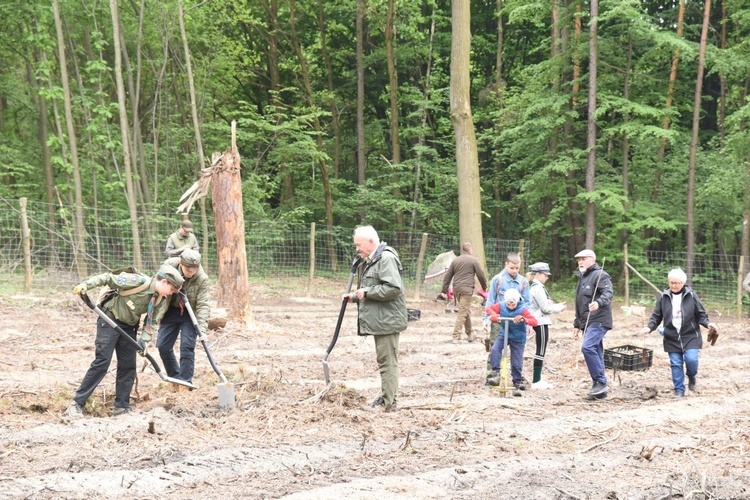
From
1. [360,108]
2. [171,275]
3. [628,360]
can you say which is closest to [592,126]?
[360,108]

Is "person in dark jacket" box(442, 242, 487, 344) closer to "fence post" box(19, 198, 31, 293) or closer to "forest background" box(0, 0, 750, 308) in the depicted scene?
"forest background" box(0, 0, 750, 308)

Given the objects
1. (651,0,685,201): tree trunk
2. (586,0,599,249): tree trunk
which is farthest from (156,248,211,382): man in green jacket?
(651,0,685,201): tree trunk

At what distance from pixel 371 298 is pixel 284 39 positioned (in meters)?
22.1

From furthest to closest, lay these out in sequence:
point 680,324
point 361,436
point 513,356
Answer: point 513,356, point 680,324, point 361,436

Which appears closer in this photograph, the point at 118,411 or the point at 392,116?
the point at 118,411

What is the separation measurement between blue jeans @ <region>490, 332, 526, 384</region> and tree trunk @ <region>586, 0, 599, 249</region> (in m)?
11.7

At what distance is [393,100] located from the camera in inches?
1006

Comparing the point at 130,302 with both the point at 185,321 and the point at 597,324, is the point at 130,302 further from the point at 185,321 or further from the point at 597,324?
the point at 597,324

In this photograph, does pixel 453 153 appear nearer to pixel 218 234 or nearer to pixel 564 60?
pixel 564 60

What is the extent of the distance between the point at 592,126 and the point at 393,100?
26.2ft

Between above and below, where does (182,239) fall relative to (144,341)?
above

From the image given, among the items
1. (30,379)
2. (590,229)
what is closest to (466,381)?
(30,379)

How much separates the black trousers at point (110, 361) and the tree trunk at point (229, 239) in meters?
5.27

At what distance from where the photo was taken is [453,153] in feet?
87.3
